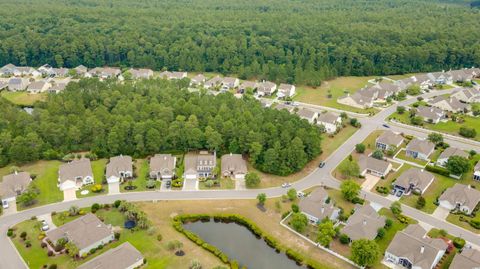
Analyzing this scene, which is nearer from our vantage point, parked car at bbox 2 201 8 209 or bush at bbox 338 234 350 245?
bush at bbox 338 234 350 245

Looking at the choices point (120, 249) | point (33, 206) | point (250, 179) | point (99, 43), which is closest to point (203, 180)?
point (250, 179)

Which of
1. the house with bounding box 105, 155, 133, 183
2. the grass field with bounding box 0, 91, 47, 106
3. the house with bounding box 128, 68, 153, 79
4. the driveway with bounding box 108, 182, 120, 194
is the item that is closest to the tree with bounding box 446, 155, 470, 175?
the house with bounding box 105, 155, 133, 183

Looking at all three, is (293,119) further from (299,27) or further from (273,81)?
(299,27)

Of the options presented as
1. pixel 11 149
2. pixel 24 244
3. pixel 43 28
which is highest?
pixel 43 28

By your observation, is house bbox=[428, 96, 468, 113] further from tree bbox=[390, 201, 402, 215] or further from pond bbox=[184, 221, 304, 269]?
pond bbox=[184, 221, 304, 269]

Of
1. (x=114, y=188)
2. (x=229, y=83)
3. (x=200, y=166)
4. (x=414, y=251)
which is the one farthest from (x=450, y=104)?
(x=114, y=188)

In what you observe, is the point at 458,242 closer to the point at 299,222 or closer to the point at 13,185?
the point at 299,222
